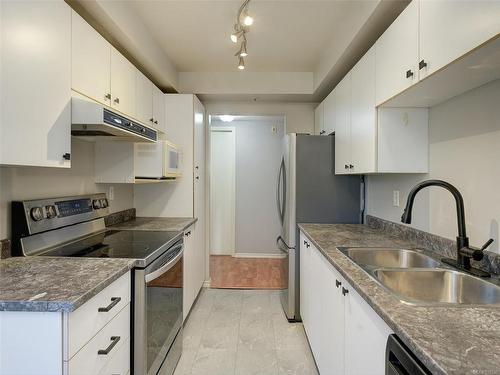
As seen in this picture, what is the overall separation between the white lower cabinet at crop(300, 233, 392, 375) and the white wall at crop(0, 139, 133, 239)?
1664 millimetres

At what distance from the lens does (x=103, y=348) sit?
41.3 inches

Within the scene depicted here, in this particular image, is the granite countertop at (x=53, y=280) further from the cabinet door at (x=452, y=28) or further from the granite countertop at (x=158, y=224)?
the cabinet door at (x=452, y=28)

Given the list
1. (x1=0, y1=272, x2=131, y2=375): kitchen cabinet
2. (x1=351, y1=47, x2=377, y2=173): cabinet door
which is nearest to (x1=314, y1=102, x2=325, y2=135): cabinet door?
(x1=351, y1=47, x2=377, y2=173): cabinet door

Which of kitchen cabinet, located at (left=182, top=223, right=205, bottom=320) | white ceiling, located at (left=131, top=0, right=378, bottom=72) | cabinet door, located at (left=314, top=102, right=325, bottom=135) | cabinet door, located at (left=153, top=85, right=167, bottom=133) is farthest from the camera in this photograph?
cabinet door, located at (left=314, top=102, right=325, bottom=135)

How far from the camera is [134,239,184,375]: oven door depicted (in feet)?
4.29

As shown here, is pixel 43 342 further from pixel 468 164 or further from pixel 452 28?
pixel 468 164

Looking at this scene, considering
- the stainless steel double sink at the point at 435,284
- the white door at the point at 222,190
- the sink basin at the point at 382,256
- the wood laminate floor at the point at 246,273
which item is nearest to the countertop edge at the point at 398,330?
the stainless steel double sink at the point at 435,284

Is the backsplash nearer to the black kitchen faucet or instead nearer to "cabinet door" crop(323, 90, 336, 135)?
the black kitchen faucet

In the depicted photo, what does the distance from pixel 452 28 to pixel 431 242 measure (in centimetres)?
112

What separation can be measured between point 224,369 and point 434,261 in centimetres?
151

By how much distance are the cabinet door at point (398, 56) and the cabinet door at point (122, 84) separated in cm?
170

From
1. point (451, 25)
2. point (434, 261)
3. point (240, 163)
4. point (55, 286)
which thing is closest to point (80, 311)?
point (55, 286)

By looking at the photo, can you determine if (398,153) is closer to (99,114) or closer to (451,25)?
(451,25)

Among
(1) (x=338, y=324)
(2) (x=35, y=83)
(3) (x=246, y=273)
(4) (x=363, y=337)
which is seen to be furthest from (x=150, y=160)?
(3) (x=246, y=273)
